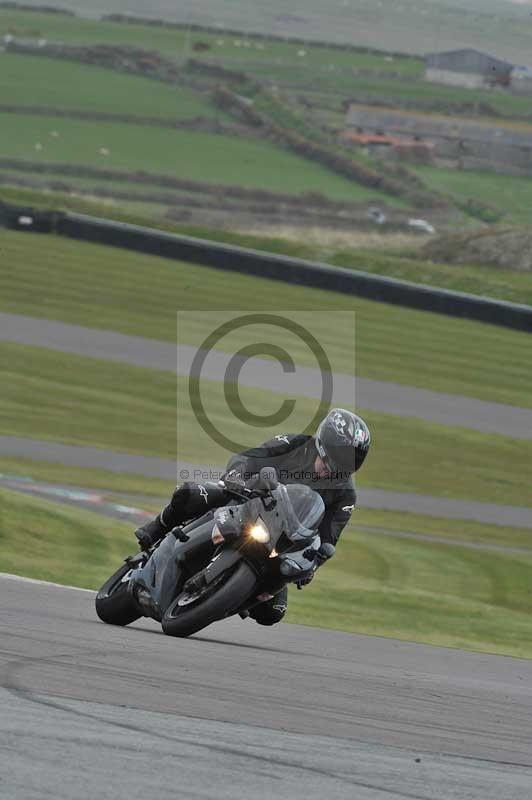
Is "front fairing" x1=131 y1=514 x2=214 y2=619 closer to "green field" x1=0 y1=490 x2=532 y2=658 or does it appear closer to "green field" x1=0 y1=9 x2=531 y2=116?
"green field" x1=0 y1=490 x2=532 y2=658

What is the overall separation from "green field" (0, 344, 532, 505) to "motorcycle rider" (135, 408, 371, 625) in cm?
1304

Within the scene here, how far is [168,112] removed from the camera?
3570 inches

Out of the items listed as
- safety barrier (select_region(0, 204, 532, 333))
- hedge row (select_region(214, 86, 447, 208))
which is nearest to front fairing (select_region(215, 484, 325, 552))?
safety barrier (select_region(0, 204, 532, 333))

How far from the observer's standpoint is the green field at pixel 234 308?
32188 millimetres

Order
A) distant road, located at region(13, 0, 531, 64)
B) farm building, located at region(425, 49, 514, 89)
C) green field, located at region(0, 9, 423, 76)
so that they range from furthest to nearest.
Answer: green field, located at region(0, 9, 423, 76)
distant road, located at region(13, 0, 531, 64)
farm building, located at region(425, 49, 514, 89)

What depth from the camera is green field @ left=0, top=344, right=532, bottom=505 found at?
2222cm

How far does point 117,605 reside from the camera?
870cm

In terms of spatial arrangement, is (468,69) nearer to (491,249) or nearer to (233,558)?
(491,249)

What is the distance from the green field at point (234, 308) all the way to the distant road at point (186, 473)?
30.1 ft

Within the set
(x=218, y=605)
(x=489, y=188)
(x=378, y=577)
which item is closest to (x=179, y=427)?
(x=378, y=577)

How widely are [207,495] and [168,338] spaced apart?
78.3ft

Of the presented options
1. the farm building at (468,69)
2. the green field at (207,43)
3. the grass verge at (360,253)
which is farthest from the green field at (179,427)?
the green field at (207,43)

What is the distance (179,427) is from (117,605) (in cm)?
1566

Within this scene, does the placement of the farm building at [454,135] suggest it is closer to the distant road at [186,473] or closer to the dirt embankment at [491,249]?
the dirt embankment at [491,249]
